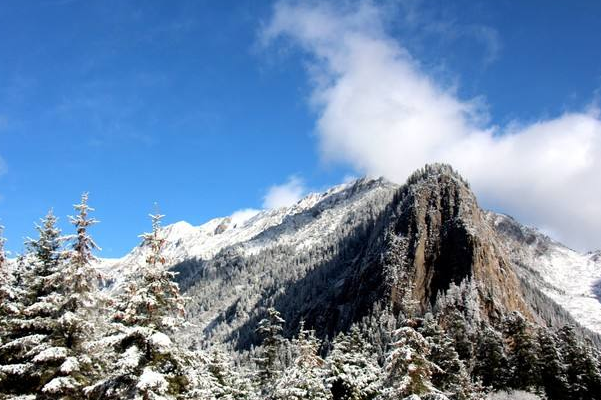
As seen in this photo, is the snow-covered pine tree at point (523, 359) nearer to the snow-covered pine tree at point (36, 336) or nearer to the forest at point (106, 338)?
the forest at point (106, 338)

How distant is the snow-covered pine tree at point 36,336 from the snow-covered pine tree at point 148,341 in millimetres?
3211

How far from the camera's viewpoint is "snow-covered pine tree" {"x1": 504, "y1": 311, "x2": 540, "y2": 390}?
2731 inches

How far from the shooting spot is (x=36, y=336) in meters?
24.6

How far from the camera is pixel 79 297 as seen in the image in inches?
977

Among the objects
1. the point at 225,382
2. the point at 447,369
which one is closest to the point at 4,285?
the point at 225,382

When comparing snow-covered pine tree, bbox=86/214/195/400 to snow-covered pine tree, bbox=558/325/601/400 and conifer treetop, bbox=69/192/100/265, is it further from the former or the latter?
snow-covered pine tree, bbox=558/325/601/400

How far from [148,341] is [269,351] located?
74.0 feet

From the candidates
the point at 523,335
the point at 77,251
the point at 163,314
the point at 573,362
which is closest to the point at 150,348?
the point at 163,314

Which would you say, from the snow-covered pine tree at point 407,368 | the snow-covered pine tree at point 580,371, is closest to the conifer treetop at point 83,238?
the snow-covered pine tree at point 407,368

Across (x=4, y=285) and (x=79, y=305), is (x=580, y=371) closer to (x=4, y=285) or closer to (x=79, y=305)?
(x=79, y=305)

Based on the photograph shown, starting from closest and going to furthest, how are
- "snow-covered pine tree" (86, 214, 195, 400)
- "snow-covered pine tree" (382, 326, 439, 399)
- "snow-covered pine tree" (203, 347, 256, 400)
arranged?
1. "snow-covered pine tree" (86, 214, 195, 400)
2. "snow-covered pine tree" (382, 326, 439, 399)
3. "snow-covered pine tree" (203, 347, 256, 400)

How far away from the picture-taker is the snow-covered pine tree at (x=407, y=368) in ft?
85.6

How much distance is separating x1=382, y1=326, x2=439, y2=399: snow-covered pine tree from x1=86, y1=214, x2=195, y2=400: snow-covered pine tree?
1044cm

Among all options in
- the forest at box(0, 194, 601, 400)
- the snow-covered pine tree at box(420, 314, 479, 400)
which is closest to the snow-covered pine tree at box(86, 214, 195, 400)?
the forest at box(0, 194, 601, 400)
